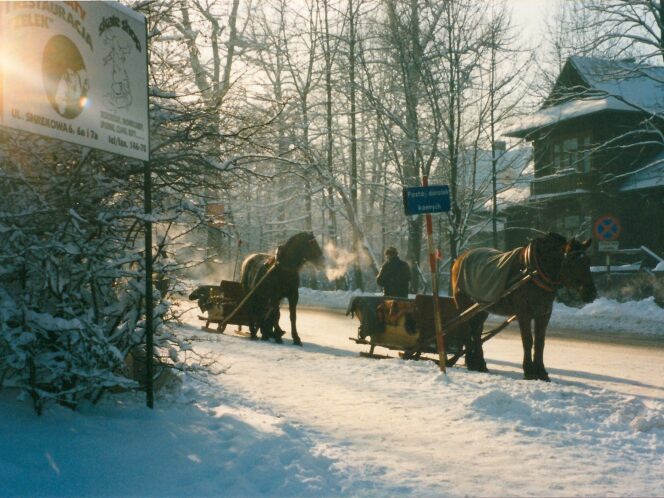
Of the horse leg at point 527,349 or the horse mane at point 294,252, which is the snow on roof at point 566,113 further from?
the horse leg at point 527,349

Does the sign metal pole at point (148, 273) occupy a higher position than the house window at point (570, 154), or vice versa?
the house window at point (570, 154)

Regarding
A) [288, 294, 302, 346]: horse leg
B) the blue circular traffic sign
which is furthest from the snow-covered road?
the blue circular traffic sign

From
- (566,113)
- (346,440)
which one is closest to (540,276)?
(346,440)

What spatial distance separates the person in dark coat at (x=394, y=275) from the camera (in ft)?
50.9

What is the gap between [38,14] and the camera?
15.4 feet

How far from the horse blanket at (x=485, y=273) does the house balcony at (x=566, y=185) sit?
24.3 m

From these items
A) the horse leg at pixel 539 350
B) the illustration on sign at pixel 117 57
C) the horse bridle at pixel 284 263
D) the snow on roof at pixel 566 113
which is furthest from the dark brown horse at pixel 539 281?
the snow on roof at pixel 566 113

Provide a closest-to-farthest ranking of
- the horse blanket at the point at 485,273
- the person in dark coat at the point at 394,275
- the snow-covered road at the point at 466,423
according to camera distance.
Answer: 1. the snow-covered road at the point at 466,423
2. the horse blanket at the point at 485,273
3. the person in dark coat at the point at 394,275

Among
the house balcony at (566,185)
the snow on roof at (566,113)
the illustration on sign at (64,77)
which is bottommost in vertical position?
the illustration on sign at (64,77)

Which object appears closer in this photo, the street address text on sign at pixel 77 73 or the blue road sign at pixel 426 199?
the street address text on sign at pixel 77 73

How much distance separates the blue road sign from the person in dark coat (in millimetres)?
6207

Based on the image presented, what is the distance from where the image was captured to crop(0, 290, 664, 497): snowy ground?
474cm

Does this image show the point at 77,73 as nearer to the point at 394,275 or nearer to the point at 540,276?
the point at 540,276

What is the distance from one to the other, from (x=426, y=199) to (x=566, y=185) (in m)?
27.9
